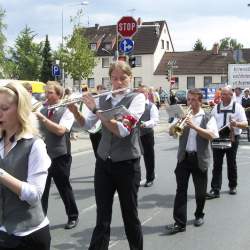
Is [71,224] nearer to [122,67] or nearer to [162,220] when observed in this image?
[162,220]

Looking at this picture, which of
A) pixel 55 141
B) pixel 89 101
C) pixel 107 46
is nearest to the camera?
pixel 89 101

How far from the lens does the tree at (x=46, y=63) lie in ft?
189

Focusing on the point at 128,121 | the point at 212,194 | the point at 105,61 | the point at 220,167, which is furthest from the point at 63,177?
the point at 105,61

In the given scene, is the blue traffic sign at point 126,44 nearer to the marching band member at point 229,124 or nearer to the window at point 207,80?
the marching band member at point 229,124

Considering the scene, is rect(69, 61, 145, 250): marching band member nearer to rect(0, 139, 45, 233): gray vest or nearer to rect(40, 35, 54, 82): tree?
rect(0, 139, 45, 233): gray vest

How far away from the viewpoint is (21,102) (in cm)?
307

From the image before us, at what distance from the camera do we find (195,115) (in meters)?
6.92

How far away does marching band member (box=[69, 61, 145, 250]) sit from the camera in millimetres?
4867

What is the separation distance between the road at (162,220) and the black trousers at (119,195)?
967mm

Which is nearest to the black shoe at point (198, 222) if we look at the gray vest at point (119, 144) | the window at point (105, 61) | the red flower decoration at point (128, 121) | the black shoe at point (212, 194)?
the black shoe at point (212, 194)

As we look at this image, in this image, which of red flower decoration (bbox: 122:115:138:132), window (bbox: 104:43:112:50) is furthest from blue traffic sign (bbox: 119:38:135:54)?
window (bbox: 104:43:112:50)

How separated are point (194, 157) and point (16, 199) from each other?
396cm

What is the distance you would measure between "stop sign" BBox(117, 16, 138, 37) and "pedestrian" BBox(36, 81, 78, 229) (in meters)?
10.6

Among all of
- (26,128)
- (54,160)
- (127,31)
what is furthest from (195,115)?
(127,31)
